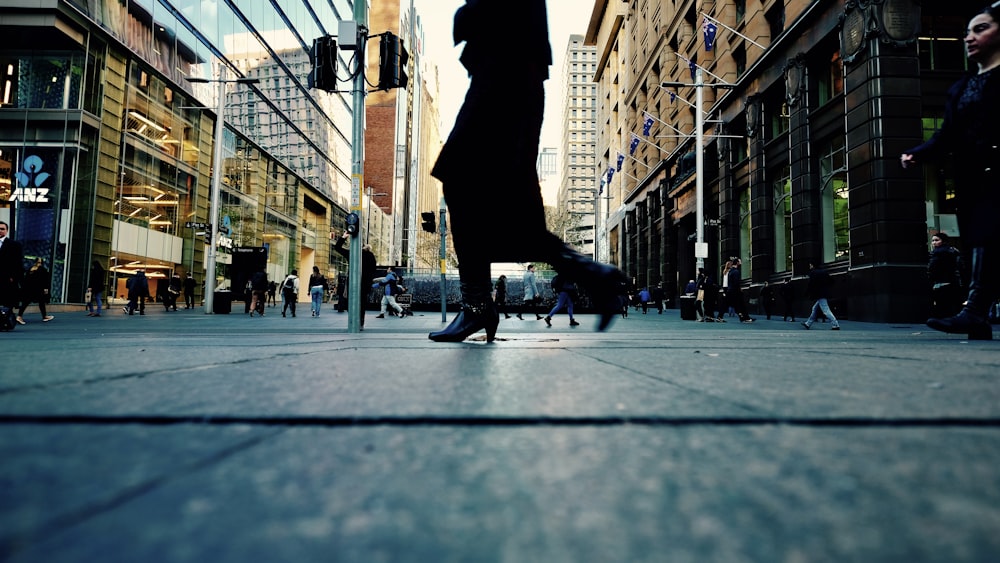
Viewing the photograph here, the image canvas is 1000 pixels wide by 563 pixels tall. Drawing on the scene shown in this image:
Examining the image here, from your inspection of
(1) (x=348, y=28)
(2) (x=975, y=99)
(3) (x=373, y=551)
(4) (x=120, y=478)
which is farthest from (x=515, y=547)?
(1) (x=348, y=28)

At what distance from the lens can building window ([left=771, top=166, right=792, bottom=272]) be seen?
2069cm

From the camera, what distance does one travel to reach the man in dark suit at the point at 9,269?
907 centimetres

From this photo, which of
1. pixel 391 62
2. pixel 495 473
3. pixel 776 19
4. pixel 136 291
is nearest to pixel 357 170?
pixel 391 62

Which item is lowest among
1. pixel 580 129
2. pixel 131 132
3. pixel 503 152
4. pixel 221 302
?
pixel 221 302

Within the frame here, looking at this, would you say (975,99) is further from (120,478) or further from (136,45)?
(136,45)

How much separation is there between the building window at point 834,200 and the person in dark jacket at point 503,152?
15608 millimetres

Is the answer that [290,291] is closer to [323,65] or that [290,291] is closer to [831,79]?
[323,65]

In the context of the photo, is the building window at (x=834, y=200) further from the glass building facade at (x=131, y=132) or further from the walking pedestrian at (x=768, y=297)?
the glass building facade at (x=131, y=132)

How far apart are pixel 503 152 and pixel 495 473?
3022mm

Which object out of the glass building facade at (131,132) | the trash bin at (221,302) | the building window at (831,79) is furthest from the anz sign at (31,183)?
the building window at (831,79)

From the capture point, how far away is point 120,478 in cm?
69

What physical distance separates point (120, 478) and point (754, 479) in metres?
0.72

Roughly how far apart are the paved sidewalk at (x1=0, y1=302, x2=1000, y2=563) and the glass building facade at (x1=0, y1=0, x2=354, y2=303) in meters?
22.0

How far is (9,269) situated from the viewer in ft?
30.4
